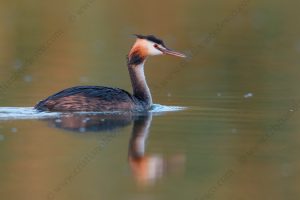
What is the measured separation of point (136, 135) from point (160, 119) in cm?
159

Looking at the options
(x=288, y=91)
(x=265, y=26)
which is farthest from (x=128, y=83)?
(x=265, y=26)

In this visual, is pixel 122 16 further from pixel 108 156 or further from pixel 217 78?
pixel 108 156

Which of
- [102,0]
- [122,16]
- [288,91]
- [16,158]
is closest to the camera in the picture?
[16,158]

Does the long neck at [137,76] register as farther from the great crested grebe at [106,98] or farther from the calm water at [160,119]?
the calm water at [160,119]

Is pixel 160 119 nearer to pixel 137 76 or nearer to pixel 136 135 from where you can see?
pixel 136 135

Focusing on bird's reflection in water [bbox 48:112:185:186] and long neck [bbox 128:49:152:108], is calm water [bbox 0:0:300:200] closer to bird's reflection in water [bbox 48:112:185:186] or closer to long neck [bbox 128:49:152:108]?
bird's reflection in water [bbox 48:112:185:186]

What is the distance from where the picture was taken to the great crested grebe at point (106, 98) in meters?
15.5

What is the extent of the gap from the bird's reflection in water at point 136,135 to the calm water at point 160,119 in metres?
0.02

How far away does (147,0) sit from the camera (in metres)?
36.9

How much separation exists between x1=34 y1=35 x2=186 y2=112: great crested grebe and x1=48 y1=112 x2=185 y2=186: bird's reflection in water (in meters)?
0.24

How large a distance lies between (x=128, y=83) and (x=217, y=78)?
176cm

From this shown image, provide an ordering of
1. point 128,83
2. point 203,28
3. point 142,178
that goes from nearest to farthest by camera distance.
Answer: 1. point 142,178
2. point 128,83
3. point 203,28

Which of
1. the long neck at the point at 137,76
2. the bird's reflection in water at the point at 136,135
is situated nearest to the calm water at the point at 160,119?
the bird's reflection in water at the point at 136,135

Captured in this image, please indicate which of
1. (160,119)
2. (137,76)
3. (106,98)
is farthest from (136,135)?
(137,76)
